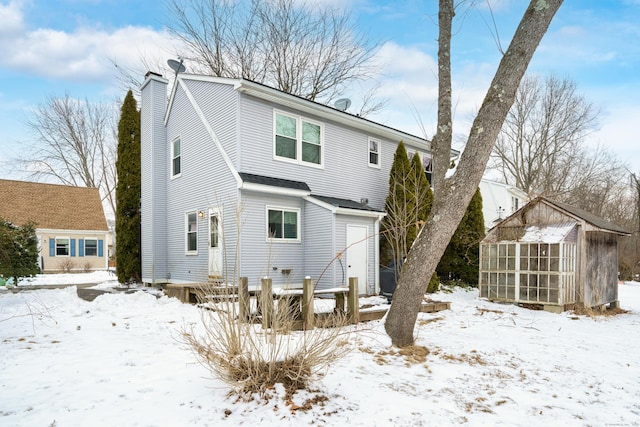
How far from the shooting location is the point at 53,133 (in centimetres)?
2692

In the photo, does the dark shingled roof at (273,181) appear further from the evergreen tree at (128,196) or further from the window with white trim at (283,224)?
the evergreen tree at (128,196)

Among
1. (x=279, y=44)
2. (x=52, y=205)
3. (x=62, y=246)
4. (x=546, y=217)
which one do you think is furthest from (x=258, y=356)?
(x=52, y=205)

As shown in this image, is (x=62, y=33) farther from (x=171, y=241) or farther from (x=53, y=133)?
(x=53, y=133)

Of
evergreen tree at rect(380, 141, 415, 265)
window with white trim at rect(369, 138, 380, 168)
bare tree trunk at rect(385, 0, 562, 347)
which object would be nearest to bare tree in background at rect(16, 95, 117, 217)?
window with white trim at rect(369, 138, 380, 168)

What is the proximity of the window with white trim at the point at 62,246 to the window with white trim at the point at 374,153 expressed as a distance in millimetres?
17170

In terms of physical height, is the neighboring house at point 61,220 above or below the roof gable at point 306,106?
below

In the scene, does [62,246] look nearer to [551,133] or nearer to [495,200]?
[495,200]

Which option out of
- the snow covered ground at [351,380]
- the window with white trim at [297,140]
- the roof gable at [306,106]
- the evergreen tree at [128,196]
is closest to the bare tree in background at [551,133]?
the roof gable at [306,106]

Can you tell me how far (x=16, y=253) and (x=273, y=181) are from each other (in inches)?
250

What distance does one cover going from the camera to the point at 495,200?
2164 centimetres

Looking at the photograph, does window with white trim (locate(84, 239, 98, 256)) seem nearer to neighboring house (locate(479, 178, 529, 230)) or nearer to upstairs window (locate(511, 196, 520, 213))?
neighboring house (locate(479, 178, 529, 230))

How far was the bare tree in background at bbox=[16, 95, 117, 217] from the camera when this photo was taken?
26723 mm

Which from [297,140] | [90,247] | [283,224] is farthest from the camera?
[90,247]

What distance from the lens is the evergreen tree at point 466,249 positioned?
1347 centimetres
